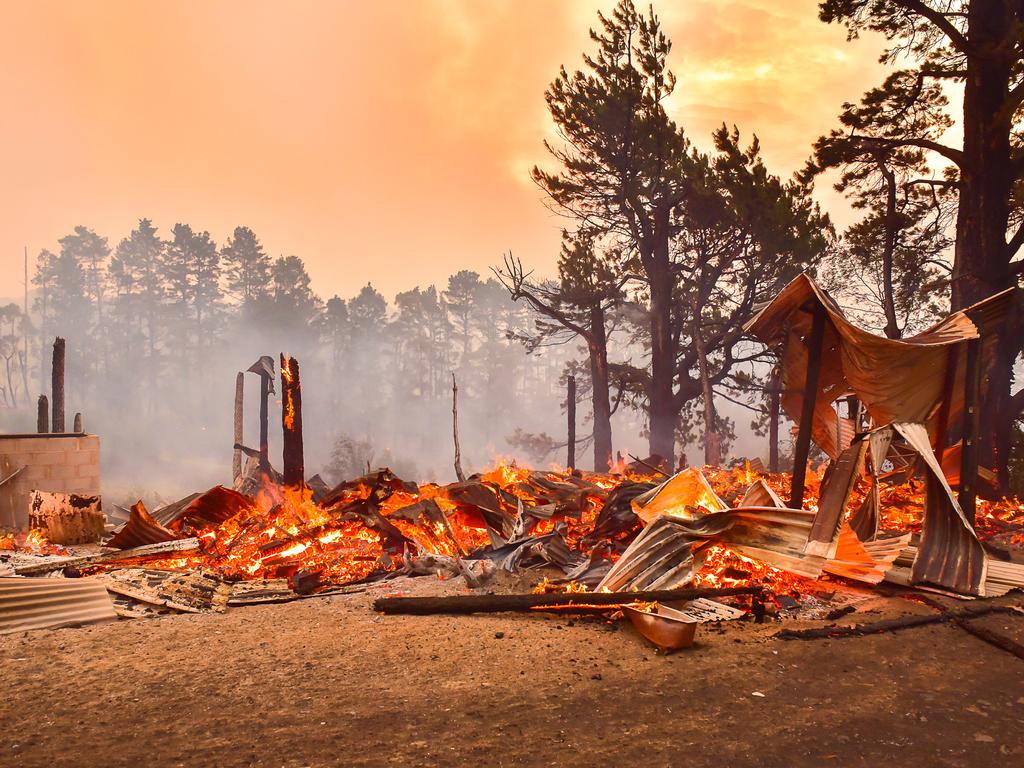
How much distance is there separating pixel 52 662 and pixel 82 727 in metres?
1.33

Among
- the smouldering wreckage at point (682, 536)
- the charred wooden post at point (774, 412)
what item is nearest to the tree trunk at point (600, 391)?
A: the charred wooden post at point (774, 412)

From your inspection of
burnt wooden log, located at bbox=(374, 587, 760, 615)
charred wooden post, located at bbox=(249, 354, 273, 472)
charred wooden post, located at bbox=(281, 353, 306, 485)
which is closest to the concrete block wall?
charred wooden post, located at bbox=(281, 353, 306, 485)

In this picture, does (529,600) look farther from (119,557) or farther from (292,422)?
(292,422)

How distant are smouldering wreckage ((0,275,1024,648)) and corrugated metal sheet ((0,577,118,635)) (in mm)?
16

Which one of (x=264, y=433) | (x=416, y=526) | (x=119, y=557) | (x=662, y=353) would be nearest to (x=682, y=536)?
(x=416, y=526)

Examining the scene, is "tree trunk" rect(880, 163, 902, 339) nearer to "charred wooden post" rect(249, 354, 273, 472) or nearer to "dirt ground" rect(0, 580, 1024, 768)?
"dirt ground" rect(0, 580, 1024, 768)

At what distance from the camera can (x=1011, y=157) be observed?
13.0 m

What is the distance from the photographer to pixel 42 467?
11750 millimetres

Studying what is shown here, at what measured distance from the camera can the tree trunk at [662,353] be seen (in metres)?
21.5

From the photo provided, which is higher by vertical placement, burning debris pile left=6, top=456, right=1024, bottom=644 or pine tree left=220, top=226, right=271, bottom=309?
pine tree left=220, top=226, right=271, bottom=309

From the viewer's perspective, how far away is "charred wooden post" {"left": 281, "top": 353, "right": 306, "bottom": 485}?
11.3 meters

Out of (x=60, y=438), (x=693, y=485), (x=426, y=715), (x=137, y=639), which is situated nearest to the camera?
(x=426, y=715)

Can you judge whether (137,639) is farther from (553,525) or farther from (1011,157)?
(1011,157)

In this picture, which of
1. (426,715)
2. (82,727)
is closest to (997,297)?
→ (426,715)
